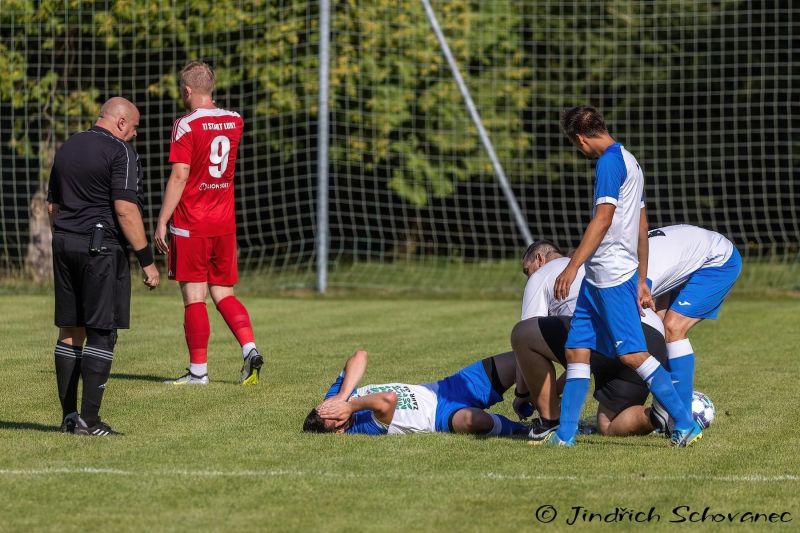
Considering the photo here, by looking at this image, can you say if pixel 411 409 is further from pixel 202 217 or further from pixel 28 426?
pixel 202 217

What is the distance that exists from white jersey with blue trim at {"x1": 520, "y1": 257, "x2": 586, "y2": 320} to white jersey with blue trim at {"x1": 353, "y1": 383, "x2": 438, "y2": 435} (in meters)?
0.76

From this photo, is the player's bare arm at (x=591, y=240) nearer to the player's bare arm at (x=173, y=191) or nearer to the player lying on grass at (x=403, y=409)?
the player lying on grass at (x=403, y=409)

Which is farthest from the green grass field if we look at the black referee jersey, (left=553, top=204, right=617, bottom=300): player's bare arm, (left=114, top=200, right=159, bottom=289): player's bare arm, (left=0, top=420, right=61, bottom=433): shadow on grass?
the black referee jersey

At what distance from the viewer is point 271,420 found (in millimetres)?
7988

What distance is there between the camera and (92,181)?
7.24 m

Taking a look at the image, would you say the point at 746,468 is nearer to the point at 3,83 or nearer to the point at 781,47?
the point at 3,83

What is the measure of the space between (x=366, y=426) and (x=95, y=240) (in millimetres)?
1877

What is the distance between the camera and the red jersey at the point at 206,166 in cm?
963

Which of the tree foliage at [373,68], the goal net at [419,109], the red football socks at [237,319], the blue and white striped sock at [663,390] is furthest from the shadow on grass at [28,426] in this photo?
the tree foliage at [373,68]

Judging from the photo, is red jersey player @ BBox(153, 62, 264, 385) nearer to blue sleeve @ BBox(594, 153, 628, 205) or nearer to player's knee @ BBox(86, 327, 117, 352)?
player's knee @ BBox(86, 327, 117, 352)

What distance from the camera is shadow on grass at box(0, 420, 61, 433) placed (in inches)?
298

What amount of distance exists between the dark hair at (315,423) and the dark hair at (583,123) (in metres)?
2.14

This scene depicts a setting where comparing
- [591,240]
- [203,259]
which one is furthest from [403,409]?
[203,259]

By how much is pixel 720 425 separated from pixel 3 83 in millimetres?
14176
